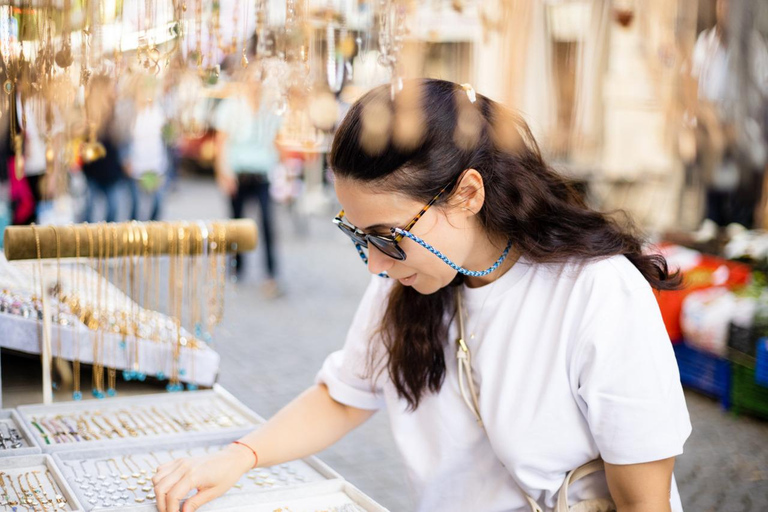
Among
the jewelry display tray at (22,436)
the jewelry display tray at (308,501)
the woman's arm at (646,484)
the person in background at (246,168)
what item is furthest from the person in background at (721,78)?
the person in background at (246,168)

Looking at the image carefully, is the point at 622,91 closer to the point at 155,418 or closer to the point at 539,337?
the point at 539,337

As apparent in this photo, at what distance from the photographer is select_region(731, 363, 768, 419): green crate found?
3.90 meters

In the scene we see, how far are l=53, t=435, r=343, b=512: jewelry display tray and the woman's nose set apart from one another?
1.39 ft

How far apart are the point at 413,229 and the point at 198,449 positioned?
0.73 m

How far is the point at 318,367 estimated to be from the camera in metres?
4.71

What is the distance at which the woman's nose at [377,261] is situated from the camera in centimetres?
137

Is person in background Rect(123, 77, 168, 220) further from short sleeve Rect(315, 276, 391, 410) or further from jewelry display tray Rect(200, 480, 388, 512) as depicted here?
jewelry display tray Rect(200, 480, 388, 512)

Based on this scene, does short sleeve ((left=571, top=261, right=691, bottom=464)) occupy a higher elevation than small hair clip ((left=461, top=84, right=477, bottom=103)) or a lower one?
lower

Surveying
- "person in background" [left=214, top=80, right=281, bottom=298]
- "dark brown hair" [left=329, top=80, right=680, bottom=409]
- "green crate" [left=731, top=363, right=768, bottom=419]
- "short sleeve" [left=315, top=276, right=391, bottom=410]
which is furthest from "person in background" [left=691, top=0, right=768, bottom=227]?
"person in background" [left=214, top=80, right=281, bottom=298]

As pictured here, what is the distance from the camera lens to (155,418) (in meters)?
1.88

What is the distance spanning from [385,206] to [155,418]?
2.93 feet

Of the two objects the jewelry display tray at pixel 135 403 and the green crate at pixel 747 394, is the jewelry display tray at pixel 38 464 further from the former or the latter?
the green crate at pixel 747 394

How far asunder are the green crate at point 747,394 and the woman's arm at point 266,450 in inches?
113

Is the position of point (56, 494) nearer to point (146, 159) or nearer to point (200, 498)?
point (200, 498)
